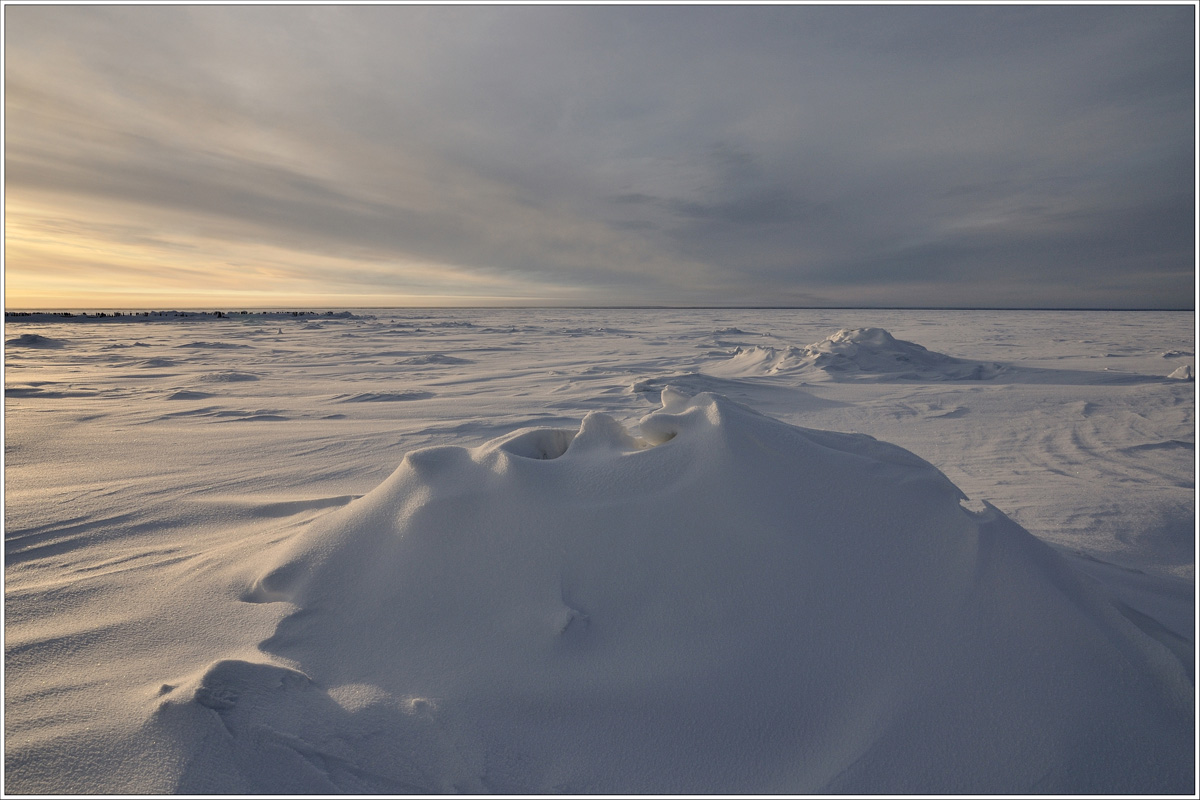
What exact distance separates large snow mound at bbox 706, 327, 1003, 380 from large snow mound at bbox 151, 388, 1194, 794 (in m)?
7.40

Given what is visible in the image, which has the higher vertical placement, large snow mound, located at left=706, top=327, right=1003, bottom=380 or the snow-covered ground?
large snow mound, located at left=706, top=327, right=1003, bottom=380

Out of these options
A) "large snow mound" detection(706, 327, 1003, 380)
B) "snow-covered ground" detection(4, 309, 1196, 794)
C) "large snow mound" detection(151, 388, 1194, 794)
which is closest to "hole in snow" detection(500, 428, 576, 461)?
"snow-covered ground" detection(4, 309, 1196, 794)

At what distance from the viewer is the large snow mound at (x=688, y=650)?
1310mm

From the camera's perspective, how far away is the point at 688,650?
151 cm

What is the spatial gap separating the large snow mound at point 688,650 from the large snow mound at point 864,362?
7.40 m

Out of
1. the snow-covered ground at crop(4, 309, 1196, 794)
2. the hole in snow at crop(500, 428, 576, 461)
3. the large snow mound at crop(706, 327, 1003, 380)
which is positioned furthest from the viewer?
the large snow mound at crop(706, 327, 1003, 380)

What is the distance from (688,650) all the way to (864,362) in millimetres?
9061

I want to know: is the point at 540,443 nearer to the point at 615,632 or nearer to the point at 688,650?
the point at 615,632

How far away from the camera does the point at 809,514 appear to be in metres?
1.84

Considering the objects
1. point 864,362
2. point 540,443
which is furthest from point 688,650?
point 864,362

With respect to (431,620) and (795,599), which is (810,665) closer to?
(795,599)

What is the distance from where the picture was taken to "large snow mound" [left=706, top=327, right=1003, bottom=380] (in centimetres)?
868

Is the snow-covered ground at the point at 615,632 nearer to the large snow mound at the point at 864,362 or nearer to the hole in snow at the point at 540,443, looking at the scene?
the hole in snow at the point at 540,443

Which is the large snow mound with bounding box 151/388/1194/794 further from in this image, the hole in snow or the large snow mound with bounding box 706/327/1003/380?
the large snow mound with bounding box 706/327/1003/380
